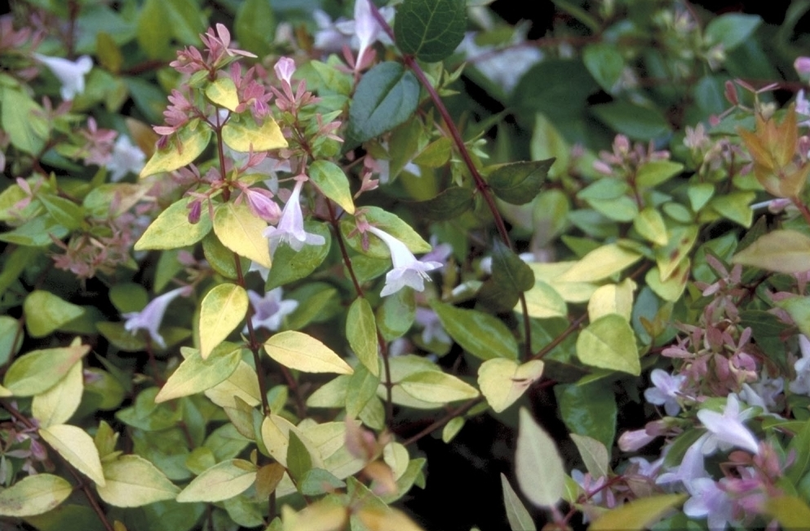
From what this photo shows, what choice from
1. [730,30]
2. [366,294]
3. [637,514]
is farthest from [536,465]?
[730,30]

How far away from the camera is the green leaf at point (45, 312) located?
0.93 meters

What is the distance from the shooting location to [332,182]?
2.28 feet

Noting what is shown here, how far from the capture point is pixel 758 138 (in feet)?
2.24

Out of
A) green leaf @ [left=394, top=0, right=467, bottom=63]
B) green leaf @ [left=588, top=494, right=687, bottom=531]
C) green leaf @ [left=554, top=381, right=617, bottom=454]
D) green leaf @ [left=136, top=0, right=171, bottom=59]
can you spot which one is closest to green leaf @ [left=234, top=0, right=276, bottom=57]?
green leaf @ [left=136, top=0, right=171, bottom=59]

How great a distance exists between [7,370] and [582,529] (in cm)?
74

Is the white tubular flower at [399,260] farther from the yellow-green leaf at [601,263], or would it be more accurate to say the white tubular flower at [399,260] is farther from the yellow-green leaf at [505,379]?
the yellow-green leaf at [601,263]

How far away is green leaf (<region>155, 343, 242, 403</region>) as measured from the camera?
0.68m

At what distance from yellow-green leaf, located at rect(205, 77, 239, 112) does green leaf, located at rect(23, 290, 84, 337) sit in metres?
0.39

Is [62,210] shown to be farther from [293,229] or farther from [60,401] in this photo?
[293,229]

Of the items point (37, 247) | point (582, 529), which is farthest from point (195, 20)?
point (582, 529)

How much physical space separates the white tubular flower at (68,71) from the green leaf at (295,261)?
58 cm

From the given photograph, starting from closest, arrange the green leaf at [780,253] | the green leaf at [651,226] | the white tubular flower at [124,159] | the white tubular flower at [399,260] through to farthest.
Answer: the green leaf at [780,253] → the white tubular flower at [399,260] → the green leaf at [651,226] → the white tubular flower at [124,159]

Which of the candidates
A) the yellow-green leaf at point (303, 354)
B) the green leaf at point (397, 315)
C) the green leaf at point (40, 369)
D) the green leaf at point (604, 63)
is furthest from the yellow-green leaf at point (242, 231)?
the green leaf at point (604, 63)

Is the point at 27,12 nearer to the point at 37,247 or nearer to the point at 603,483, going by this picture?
the point at 37,247
